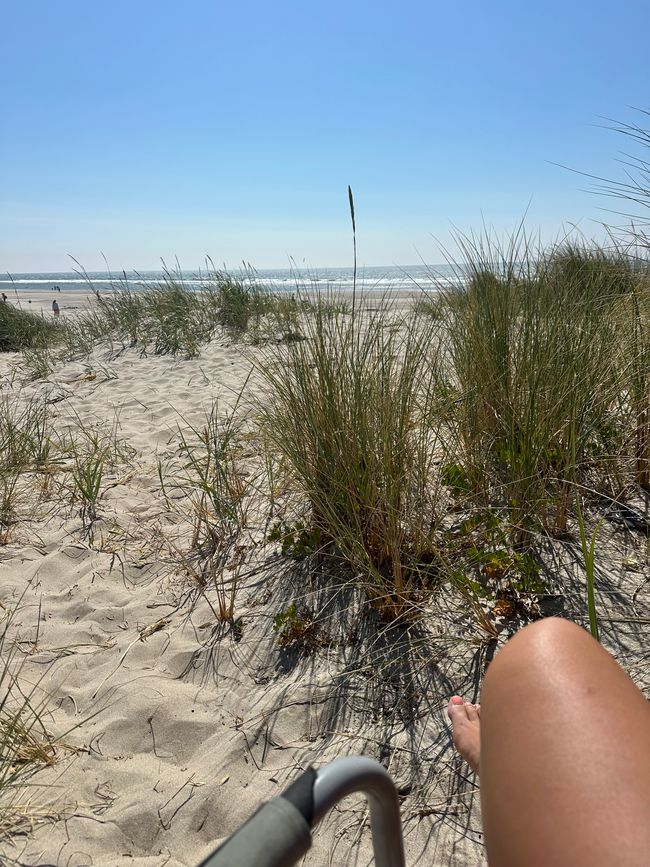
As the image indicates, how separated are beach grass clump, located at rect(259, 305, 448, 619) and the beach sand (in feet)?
0.47

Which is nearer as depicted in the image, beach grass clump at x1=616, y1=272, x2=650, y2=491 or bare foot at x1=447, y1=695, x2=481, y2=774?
bare foot at x1=447, y1=695, x2=481, y2=774

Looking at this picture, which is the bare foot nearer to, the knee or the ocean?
the knee

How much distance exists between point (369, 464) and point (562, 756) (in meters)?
1.28

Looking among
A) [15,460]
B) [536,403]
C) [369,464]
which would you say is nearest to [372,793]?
[369,464]

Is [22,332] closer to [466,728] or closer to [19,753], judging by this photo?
[19,753]

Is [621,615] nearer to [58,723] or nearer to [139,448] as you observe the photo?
[58,723]

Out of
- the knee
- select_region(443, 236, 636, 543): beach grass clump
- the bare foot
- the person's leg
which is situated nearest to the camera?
the person's leg

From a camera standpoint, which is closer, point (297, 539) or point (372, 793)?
point (372, 793)

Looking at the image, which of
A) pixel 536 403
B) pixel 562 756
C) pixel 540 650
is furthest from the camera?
pixel 536 403

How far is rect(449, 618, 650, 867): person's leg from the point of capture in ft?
1.71

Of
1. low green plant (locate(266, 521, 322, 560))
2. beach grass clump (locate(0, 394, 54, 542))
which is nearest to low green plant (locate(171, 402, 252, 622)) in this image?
low green plant (locate(266, 521, 322, 560))

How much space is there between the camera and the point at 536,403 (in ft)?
6.80

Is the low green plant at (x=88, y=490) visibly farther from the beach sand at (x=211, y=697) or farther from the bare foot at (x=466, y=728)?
the bare foot at (x=466, y=728)

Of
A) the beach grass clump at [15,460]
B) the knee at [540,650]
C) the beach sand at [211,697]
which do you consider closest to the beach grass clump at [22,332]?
the beach grass clump at [15,460]
